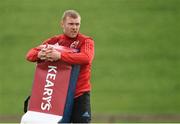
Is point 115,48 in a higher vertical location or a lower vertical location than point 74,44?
lower

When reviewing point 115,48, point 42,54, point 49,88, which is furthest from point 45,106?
point 115,48

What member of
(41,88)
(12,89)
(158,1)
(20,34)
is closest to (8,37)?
(20,34)

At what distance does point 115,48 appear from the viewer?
12.4 metres

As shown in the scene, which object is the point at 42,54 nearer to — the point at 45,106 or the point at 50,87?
the point at 50,87

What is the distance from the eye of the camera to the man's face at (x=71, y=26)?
Result: 6.02 meters

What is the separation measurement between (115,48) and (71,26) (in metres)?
6.36

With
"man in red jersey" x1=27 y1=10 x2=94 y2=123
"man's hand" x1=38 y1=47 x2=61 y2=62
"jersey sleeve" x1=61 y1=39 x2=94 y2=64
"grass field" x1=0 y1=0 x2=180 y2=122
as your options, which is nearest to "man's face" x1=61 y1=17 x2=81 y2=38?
"man in red jersey" x1=27 y1=10 x2=94 y2=123

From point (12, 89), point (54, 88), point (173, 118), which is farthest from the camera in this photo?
point (12, 89)

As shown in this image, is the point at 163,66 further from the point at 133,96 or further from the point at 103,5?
the point at 103,5

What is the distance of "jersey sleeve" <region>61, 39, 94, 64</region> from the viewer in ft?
19.3

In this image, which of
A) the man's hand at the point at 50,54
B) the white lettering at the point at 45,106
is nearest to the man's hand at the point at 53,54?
the man's hand at the point at 50,54

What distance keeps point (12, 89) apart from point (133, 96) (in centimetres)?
220

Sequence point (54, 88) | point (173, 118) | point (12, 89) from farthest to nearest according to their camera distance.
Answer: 1. point (12, 89)
2. point (173, 118)
3. point (54, 88)

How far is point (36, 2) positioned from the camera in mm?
12594
